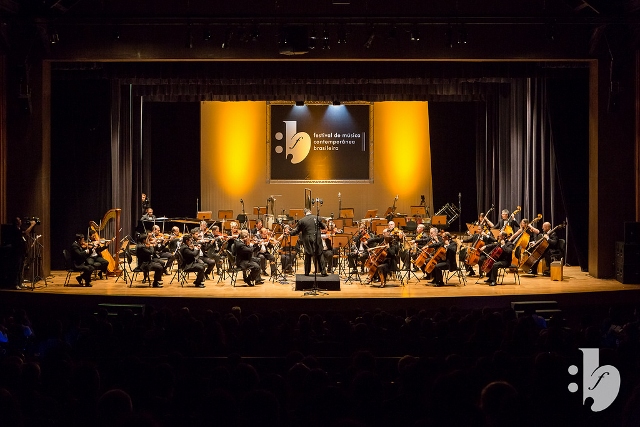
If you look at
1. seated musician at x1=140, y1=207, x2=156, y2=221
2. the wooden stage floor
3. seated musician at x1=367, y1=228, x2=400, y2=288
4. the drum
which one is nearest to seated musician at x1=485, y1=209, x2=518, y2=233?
the wooden stage floor

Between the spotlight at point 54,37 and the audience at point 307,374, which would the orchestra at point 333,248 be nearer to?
the spotlight at point 54,37

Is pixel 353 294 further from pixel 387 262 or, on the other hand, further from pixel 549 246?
pixel 549 246

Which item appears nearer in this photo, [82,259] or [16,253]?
[16,253]

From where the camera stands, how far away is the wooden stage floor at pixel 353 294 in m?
12.0

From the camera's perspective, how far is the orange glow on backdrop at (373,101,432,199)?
22.4 meters

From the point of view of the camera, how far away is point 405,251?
14.8m

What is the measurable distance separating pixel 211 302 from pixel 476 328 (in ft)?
18.4

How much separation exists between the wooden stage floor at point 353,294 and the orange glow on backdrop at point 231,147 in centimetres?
860

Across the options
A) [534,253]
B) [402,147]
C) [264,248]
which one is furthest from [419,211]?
[264,248]

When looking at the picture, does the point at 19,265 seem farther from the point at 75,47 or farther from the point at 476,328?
the point at 476,328

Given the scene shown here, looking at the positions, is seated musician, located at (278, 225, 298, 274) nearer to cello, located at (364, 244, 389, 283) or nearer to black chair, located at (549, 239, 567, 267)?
cello, located at (364, 244, 389, 283)

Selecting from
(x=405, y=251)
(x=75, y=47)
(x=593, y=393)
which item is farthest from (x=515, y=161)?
(x=593, y=393)

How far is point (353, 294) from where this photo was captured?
41.3ft

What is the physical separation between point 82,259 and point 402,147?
11.9 meters
